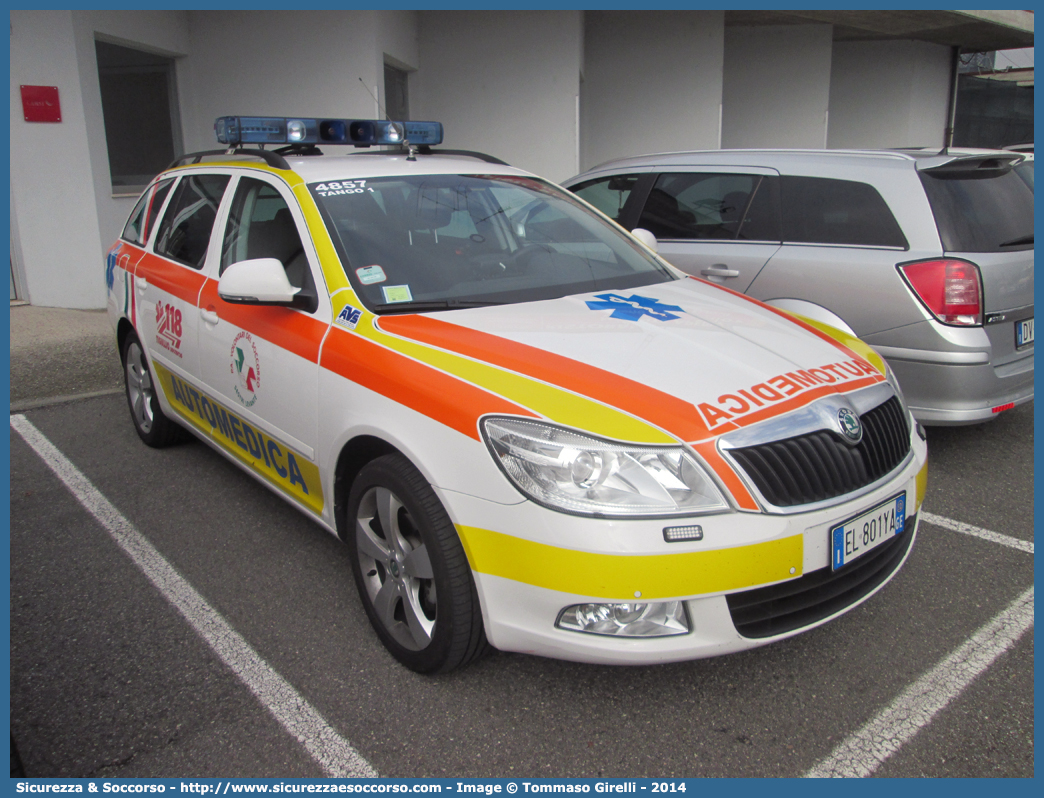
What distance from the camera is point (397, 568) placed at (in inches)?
104

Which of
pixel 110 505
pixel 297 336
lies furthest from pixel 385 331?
pixel 110 505

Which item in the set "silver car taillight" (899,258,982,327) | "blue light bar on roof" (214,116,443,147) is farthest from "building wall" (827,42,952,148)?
"blue light bar on roof" (214,116,443,147)

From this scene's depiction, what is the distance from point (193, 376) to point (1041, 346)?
177 inches

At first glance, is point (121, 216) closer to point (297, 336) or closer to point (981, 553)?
point (297, 336)

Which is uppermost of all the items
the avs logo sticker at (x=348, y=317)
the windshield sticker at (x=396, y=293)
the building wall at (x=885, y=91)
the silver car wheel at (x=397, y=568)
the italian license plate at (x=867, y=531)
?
the building wall at (x=885, y=91)

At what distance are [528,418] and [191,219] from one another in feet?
8.94

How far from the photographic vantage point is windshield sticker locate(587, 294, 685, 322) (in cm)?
286

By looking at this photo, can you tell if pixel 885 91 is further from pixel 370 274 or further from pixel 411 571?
pixel 411 571

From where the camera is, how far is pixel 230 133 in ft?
12.5

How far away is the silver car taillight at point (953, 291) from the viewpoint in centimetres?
401

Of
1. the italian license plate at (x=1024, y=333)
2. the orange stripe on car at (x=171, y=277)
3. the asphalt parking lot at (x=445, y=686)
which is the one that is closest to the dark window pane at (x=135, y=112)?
the orange stripe on car at (x=171, y=277)

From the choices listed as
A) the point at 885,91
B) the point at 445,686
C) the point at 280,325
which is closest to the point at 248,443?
the point at 280,325

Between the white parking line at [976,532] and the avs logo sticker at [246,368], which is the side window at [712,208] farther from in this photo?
the avs logo sticker at [246,368]

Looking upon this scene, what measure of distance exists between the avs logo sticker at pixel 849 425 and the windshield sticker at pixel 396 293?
152 centimetres
